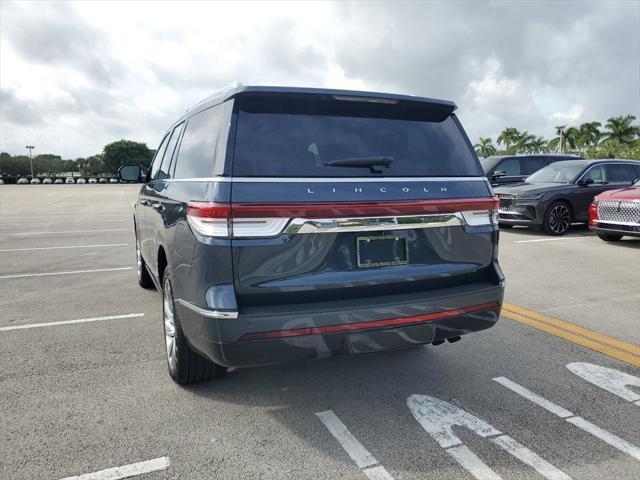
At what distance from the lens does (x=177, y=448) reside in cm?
273

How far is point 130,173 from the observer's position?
19.3 ft

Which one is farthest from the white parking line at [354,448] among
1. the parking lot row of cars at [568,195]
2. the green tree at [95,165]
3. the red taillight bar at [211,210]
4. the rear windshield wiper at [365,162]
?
the green tree at [95,165]

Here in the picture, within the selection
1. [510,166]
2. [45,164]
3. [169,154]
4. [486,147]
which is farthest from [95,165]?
[169,154]

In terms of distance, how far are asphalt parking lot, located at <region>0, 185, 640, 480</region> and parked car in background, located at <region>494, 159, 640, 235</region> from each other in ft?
20.4

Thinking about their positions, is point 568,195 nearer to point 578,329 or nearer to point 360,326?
point 578,329

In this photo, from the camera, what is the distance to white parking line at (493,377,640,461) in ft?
8.93

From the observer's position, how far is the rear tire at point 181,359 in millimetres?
3266

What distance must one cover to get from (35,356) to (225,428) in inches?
83.7

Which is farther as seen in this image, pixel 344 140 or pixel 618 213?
pixel 618 213

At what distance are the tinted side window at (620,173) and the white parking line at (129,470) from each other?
507 inches

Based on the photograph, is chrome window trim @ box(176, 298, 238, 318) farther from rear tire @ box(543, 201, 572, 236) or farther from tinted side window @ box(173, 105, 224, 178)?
rear tire @ box(543, 201, 572, 236)

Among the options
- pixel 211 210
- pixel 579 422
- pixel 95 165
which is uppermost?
pixel 95 165

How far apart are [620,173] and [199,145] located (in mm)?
12497

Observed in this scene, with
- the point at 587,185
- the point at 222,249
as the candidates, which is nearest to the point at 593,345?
the point at 222,249
